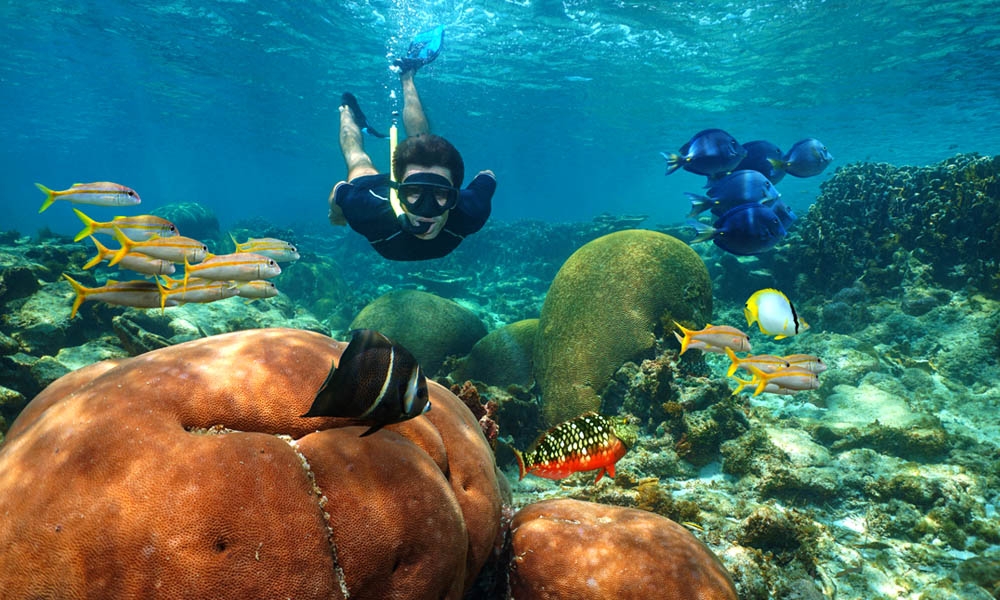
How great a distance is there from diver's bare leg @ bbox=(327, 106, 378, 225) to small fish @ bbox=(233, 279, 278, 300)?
1.70 metres

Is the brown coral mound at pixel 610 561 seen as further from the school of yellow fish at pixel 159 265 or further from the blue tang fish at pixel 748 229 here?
the school of yellow fish at pixel 159 265

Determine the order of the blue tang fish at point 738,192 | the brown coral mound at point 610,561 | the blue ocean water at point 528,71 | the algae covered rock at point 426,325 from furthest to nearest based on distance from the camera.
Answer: the blue ocean water at point 528,71 < the algae covered rock at point 426,325 < the blue tang fish at point 738,192 < the brown coral mound at point 610,561

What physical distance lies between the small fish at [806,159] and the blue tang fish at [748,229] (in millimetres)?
1826

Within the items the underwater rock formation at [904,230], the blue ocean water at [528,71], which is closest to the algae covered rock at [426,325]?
the underwater rock formation at [904,230]

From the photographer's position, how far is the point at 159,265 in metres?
3.91

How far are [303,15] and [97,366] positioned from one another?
77.7 feet

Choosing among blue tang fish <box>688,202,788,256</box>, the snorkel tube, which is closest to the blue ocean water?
the snorkel tube

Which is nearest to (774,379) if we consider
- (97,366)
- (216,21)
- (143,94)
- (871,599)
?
(871,599)

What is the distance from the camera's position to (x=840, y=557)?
3912mm

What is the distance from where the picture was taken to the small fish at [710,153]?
201 inches

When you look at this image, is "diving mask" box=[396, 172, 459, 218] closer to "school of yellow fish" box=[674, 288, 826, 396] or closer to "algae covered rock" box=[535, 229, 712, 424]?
"school of yellow fish" box=[674, 288, 826, 396]

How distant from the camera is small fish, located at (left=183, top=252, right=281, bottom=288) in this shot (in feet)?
12.2

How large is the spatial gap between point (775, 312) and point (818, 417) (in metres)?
3.93

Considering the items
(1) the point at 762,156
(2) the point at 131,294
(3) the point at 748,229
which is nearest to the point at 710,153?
(1) the point at 762,156
